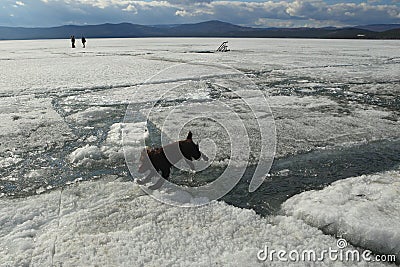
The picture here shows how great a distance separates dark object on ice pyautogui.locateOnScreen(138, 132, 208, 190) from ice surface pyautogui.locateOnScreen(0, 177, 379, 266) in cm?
23


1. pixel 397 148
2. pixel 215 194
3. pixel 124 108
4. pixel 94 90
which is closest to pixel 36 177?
pixel 215 194

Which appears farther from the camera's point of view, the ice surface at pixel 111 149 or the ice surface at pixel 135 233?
the ice surface at pixel 111 149

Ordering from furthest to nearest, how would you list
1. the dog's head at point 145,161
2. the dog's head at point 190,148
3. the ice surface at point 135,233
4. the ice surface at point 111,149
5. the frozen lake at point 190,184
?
the ice surface at point 111,149 < the dog's head at point 190,148 < the dog's head at point 145,161 < the frozen lake at point 190,184 < the ice surface at point 135,233

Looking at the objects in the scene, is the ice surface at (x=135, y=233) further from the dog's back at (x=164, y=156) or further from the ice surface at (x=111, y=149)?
the ice surface at (x=111, y=149)

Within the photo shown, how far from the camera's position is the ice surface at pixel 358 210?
2.13 m

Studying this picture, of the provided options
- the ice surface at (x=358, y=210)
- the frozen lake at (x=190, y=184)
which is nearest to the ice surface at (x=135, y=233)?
the frozen lake at (x=190, y=184)

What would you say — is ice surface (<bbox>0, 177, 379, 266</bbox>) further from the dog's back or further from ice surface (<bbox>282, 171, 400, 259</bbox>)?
the dog's back

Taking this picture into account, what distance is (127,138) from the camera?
4.07m

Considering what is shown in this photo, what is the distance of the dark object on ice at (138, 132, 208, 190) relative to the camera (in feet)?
Answer: 9.07

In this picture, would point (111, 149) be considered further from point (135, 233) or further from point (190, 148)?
point (135, 233)

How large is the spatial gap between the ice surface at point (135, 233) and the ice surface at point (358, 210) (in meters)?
0.14

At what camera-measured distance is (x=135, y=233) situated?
7.26 feet

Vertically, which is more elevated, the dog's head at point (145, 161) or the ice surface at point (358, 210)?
the dog's head at point (145, 161)

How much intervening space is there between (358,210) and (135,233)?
1.66 m
